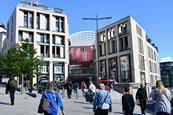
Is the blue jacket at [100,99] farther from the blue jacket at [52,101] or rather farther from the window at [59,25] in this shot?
the window at [59,25]

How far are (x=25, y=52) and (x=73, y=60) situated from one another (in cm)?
5842

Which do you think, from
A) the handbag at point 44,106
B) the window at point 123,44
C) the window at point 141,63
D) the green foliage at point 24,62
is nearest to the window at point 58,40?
the window at point 123,44

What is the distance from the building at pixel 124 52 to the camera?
2963 inches

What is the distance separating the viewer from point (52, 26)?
7544cm

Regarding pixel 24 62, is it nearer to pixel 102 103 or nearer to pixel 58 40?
pixel 102 103

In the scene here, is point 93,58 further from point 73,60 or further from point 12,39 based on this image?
point 12,39

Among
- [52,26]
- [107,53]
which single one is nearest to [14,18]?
[52,26]

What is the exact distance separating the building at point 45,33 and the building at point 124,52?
8948mm

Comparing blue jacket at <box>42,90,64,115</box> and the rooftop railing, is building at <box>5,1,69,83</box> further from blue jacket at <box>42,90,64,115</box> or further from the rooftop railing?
blue jacket at <box>42,90,64,115</box>

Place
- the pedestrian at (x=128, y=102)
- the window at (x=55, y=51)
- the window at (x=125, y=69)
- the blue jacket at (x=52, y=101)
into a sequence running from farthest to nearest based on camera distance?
the window at (x=125, y=69), the window at (x=55, y=51), the pedestrian at (x=128, y=102), the blue jacket at (x=52, y=101)

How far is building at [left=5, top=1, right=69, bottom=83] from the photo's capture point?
235ft

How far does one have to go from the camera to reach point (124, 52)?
3054 inches

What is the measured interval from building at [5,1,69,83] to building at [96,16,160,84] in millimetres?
8948

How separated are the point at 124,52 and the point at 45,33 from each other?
1903 centimetres
